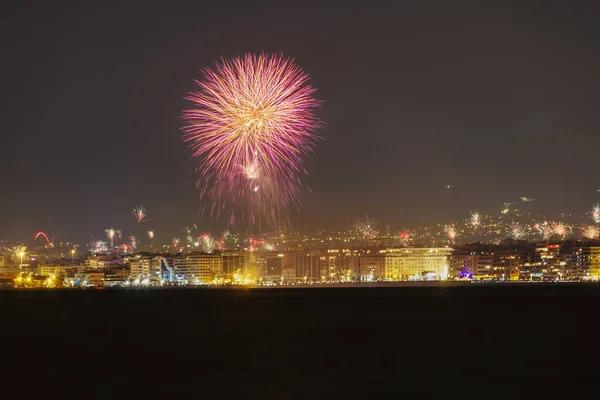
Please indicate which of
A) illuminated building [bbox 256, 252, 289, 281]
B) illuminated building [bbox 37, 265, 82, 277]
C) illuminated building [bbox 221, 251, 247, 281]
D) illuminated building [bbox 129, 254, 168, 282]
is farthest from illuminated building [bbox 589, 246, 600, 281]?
illuminated building [bbox 37, 265, 82, 277]

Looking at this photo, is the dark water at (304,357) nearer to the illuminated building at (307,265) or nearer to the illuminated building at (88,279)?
the illuminated building at (88,279)

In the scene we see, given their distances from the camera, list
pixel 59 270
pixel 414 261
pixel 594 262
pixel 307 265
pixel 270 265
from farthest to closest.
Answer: pixel 59 270, pixel 270 265, pixel 414 261, pixel 307 265, pixel 594 262

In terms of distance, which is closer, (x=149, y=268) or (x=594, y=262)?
(x=594, y=262)

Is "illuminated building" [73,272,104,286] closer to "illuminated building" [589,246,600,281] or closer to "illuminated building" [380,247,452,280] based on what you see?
"illuminated building" [380,247,452,280]

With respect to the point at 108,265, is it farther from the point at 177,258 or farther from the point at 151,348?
the point at 151,348

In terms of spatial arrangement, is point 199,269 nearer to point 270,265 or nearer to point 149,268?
point 149,268

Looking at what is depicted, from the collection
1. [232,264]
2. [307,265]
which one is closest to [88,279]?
[232,264]

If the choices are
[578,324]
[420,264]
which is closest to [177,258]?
[420,264]
